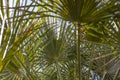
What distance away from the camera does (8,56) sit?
1.57 metres

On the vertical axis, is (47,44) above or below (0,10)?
below

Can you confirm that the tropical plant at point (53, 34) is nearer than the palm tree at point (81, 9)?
Yes

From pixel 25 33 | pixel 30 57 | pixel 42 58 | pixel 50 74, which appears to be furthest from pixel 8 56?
pixel 50 74

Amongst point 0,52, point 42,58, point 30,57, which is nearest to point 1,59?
point 0,52

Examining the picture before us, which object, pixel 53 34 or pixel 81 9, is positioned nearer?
pixel 81 9

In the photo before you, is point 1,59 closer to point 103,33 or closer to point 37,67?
point 103,33

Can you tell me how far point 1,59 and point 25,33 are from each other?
0.26 meters

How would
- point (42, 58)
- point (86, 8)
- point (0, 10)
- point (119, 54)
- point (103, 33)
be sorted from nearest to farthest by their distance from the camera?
1. point (0, 10)
2. point (86, 8)
3. point (103, 33)
4. point (119, 54)
5. point (42, 58)

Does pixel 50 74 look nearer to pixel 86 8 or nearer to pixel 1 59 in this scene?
pixel 86 8

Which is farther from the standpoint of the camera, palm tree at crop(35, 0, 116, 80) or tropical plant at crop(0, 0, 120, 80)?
palm tree at crop(35, 0, 116, 80)

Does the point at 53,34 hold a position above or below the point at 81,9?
below

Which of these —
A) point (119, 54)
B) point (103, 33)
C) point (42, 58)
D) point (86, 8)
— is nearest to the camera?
point (86, 8)

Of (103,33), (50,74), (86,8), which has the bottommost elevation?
(50,74)

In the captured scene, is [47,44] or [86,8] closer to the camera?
[86,8]
